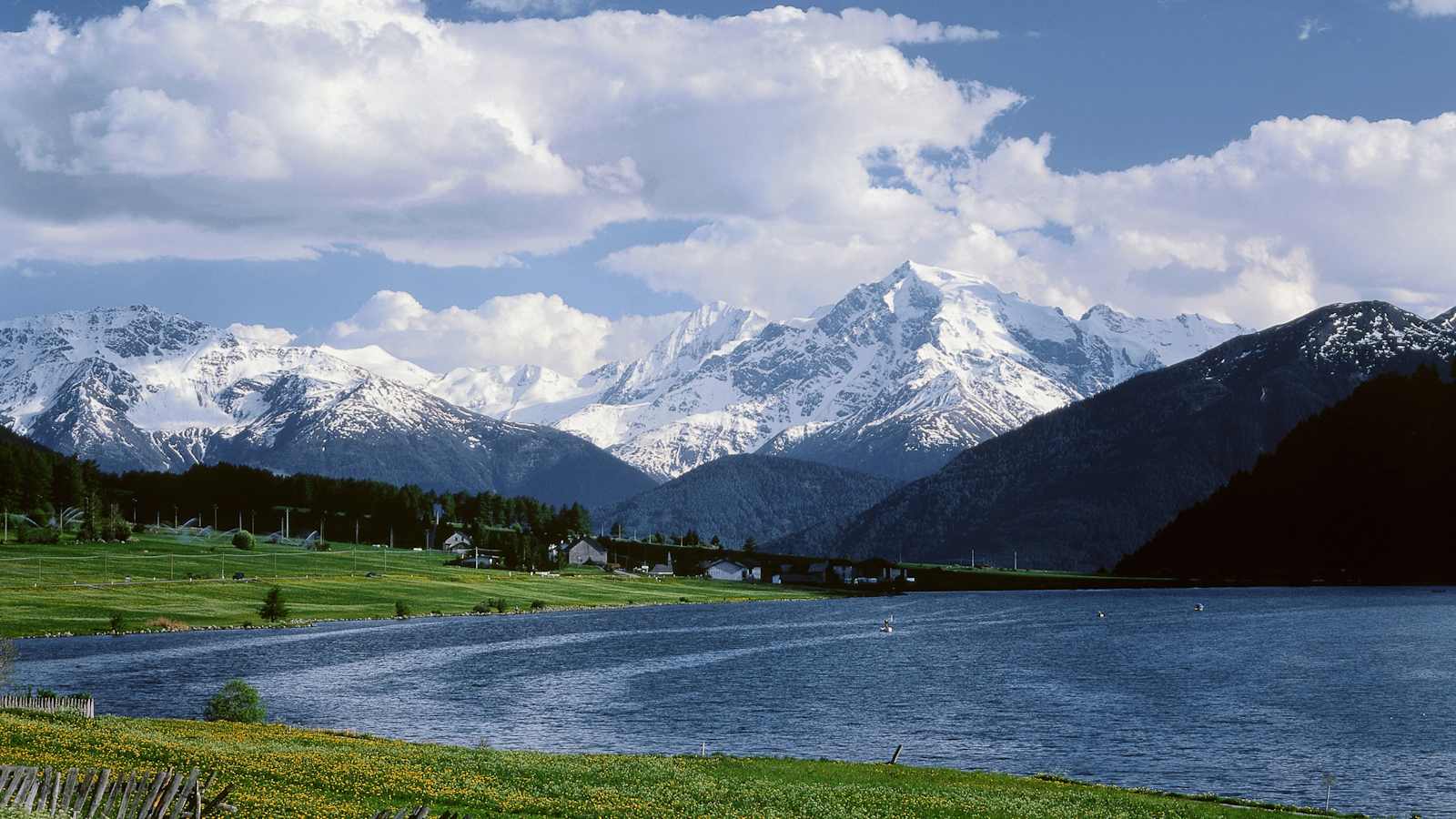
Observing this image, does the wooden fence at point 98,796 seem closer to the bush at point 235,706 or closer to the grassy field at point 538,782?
the grassy field at point 538,782

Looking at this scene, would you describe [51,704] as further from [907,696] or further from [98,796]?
[907,696]

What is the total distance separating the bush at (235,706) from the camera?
92438mm

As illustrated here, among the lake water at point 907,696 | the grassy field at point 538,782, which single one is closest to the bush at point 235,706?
the lake water at point 907,696

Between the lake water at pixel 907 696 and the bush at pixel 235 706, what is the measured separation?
8.96 meters

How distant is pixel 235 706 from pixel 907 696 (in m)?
59.8

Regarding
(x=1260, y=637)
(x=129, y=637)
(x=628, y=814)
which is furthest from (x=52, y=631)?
(x=1260, y=637)

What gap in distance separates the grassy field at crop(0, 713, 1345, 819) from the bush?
586 inches

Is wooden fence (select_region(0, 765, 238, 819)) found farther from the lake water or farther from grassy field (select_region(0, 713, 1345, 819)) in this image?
the lake water

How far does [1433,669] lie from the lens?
5369 inches

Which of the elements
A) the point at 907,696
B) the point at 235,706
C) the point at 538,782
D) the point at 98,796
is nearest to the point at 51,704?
the point at 235,706

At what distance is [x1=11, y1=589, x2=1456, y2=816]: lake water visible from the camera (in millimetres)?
87500

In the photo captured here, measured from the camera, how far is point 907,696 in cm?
12406

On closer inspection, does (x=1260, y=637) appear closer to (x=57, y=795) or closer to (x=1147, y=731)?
Result: (x=1147, y=731)

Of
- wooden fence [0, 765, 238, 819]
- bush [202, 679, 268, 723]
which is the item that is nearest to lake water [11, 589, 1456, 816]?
bush [202, 679, 268, 723]
